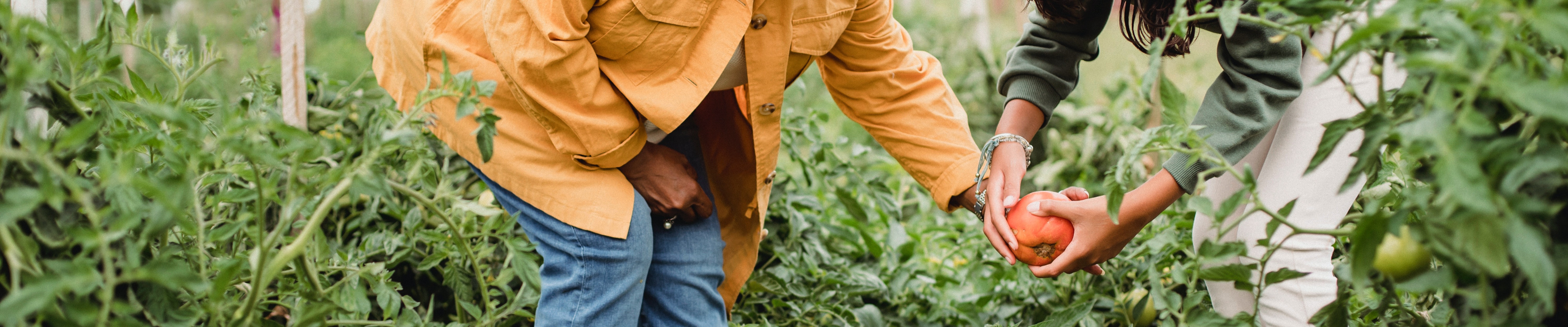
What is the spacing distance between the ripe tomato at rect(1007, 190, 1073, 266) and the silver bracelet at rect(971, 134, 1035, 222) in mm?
68

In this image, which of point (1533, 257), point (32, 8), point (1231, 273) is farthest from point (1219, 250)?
point (32, 8)

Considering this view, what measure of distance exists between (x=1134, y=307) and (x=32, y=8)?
1.79m

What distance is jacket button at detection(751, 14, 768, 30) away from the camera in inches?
55.9

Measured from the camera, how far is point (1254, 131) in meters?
1.37

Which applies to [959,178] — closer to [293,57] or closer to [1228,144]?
[1228,144]

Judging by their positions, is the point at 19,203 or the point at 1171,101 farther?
the point at 1171,101

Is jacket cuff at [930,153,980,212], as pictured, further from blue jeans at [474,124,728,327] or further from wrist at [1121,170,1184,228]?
blue jeans at [474,124,728,327]

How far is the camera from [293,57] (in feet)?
5.73

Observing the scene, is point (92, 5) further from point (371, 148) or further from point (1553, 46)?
point (1553, 46)

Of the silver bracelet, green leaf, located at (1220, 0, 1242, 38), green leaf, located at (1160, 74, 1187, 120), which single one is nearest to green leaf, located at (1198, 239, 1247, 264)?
green leaf, located at (1160, 74, 1187, 120)

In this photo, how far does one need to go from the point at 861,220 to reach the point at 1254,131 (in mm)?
1003

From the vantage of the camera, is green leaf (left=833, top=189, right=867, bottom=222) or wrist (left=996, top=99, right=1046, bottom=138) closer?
wrist (left=996, top=99, right=1046, bottom=138)

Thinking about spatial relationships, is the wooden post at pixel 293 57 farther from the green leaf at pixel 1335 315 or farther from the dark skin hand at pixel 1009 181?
the green leaf at pixel 1335 315

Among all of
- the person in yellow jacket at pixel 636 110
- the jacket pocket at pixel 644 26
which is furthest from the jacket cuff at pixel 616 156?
the jacket pocket at pixel 644 26
